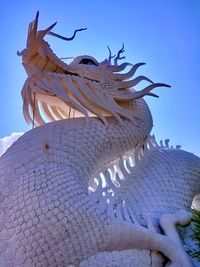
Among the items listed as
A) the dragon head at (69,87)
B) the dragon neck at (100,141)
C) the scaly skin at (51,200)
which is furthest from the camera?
the dragon head at (69,87)

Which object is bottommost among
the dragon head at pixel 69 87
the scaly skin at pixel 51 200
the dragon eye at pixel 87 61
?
the scaly skin at pixel 51 200

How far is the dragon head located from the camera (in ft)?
12.9

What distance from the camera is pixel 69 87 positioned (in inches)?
154

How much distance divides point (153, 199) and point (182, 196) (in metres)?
0.37

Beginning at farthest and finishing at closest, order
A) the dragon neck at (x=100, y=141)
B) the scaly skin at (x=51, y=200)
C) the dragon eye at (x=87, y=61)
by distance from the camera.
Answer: the dragon eye at (x=87, y=61) < the dragon neck at (x=100, y=141) < the scaly skin at (x=51, y=200)

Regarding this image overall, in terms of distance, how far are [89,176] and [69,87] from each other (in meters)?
0.81

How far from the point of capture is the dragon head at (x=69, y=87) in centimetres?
392

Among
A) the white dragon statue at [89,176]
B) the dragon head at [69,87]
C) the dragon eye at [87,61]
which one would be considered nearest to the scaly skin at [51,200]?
the white dragon statue at [89,176]

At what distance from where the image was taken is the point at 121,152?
13.4 feet

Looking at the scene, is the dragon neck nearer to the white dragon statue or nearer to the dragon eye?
the white dragon statue

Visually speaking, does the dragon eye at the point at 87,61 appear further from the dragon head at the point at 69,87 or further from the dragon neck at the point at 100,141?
the dragon neck at the point at 100,141

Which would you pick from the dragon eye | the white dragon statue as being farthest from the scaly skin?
the dragon eye

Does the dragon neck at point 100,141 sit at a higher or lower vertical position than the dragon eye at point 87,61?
lower

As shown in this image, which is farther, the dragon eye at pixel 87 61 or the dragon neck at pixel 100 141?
the dragon eye at pixel 87 61
